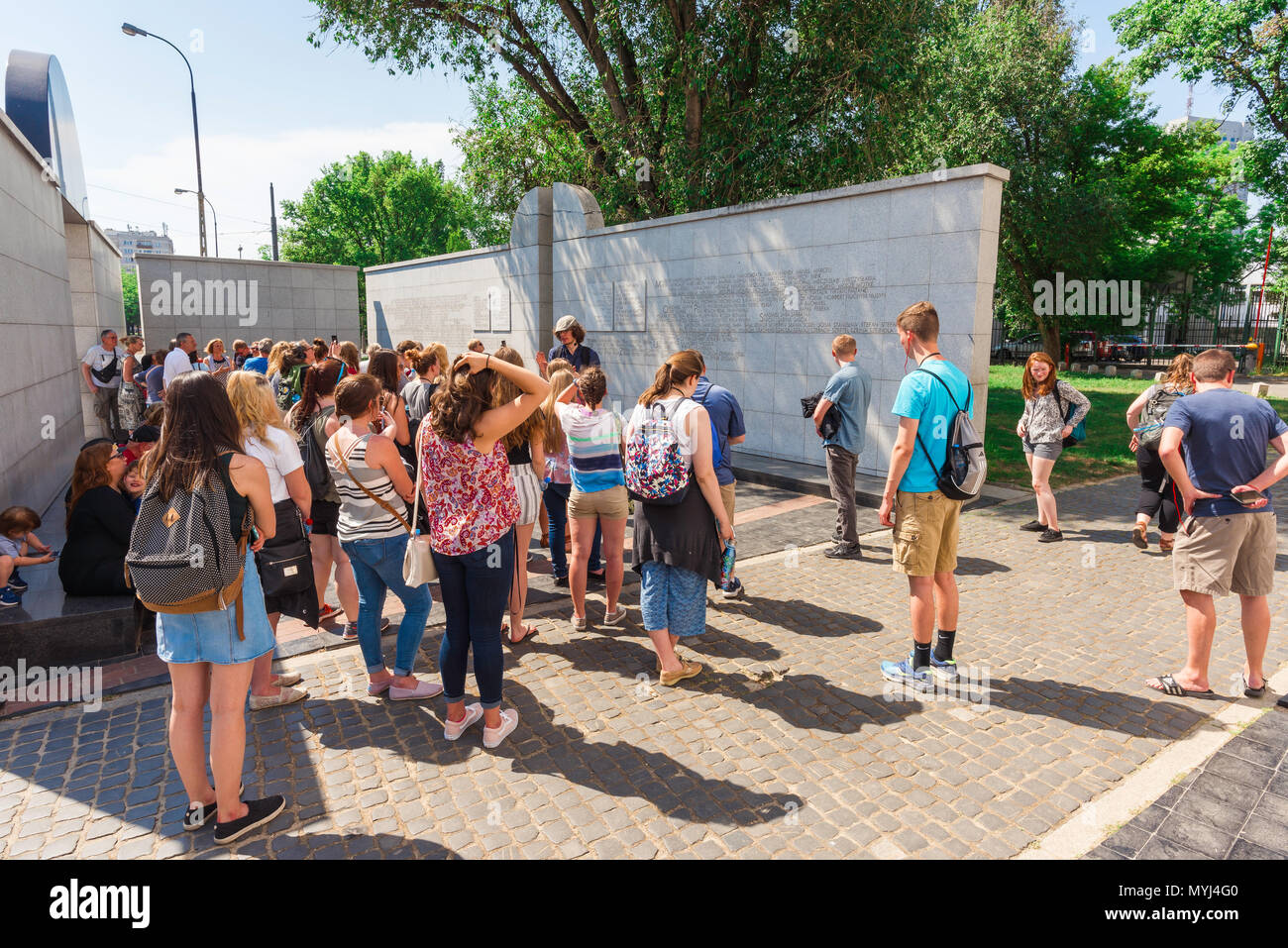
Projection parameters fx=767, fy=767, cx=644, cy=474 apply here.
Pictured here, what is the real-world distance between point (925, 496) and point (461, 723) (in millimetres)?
2877

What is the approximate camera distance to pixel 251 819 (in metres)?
3.33

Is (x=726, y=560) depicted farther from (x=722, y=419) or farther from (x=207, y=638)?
(x=207, y=638)

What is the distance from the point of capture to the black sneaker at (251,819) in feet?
10.6

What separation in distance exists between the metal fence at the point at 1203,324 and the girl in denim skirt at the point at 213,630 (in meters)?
35.4

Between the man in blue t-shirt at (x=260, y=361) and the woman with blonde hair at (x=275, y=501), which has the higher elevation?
the man in blue t-shirt at (x=260, y=361)

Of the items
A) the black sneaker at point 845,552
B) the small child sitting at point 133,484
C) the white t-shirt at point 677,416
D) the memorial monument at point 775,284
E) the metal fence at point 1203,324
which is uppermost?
the metal fence at point 1203,324

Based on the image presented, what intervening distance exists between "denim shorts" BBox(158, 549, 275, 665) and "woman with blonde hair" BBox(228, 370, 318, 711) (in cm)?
118

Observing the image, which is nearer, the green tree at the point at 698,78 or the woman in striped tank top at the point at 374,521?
the woman in striped tank top at the point at 374,521

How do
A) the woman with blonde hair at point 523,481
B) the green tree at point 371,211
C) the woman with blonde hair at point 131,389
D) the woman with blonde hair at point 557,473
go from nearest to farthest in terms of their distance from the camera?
1. the woman with blonde hair at point 523,481
2. the woman with blonde hair at point 557,473
3. the woman with blonde hair at point 131,389
4. the green tree at point 371,211

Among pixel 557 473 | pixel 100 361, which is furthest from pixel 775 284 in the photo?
pixel 100 361

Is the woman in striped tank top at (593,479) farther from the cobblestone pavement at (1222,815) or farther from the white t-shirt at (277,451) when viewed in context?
the cobblestone pavement at (1222,815)

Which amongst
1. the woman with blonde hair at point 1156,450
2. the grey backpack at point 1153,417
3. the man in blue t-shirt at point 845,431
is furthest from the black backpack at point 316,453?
the grey backpack at point 1153,417
